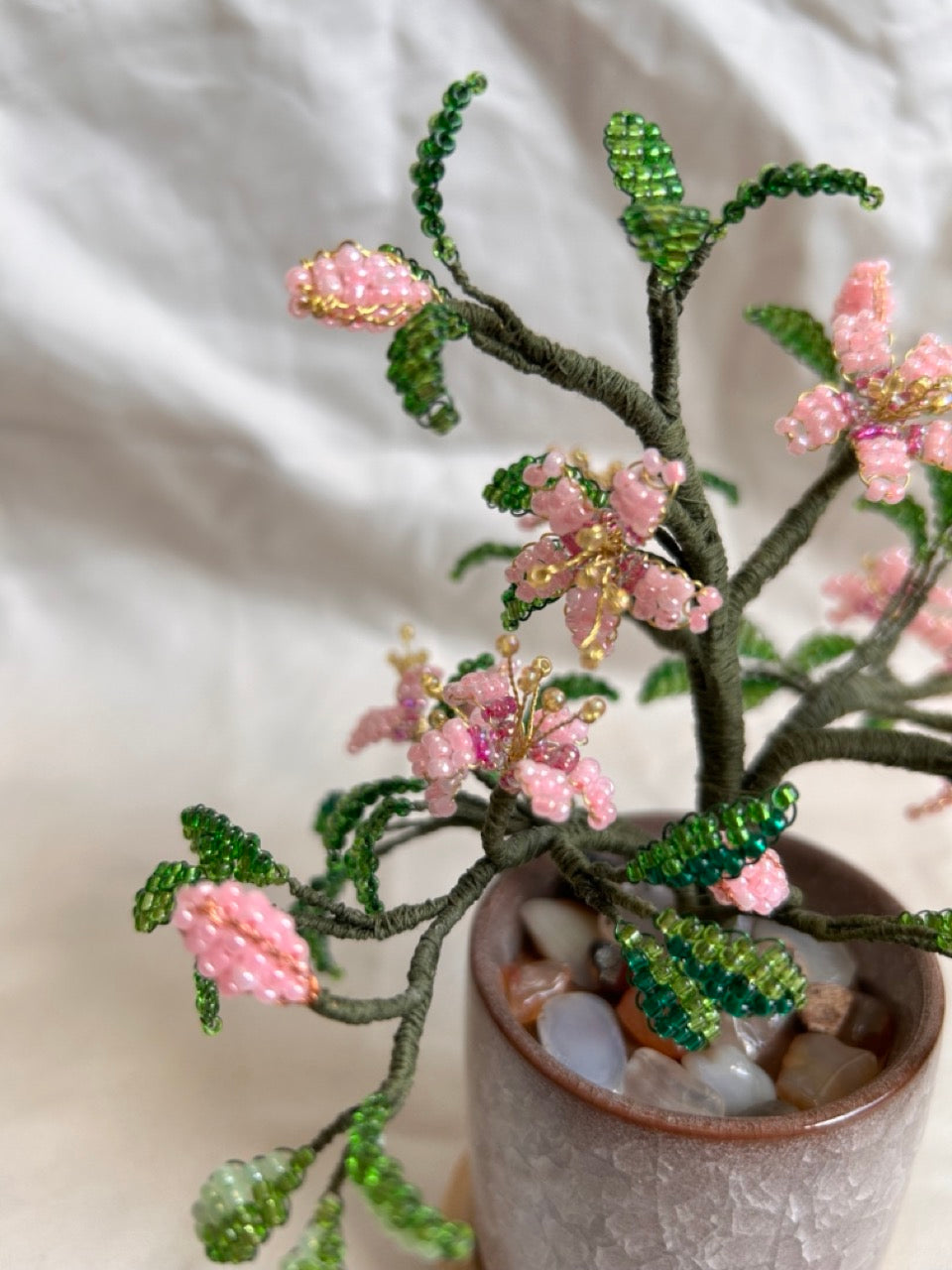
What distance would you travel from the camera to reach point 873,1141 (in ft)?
1.71

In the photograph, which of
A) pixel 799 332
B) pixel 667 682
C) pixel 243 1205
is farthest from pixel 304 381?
pixel 243 1205

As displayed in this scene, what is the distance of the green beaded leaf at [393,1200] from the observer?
0.38 metres

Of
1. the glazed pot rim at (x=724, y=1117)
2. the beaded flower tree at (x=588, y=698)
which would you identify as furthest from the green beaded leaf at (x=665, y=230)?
the glazed pot rim at (x=724, y=1117)

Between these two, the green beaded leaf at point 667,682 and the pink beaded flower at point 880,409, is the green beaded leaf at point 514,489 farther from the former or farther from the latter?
the green beaded leaf at point 667,682

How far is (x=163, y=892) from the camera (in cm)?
48

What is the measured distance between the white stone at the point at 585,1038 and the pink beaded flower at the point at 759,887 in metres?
0.13

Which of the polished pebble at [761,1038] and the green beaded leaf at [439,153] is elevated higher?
the green beaded leaf at [439,153]

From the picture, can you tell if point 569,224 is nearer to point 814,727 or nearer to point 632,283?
point 632,283

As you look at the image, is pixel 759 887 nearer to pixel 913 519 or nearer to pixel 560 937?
pixel 560 937

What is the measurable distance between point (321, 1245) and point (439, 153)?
16.0 inches

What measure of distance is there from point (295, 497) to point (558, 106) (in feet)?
1.49

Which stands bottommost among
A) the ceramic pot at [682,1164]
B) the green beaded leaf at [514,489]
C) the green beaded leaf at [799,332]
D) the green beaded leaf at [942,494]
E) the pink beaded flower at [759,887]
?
the ceramic pot at [682,1164]

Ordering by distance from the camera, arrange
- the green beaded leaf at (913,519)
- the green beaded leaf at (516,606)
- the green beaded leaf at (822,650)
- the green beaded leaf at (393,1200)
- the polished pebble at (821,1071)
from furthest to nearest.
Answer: the green beaded leaf at (822,650)
the green beaded leaf at (913,519)
the polished pebble at (821,1071)
the green beaded leaf at (516,606)
the green beaded leaf at (393,1200)

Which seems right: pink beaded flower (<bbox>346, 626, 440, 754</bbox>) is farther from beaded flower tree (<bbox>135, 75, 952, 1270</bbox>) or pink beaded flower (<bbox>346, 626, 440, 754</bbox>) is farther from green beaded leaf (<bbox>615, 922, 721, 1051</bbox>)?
green beaded leaf (<bbox>615, 922, 721, 1051</bbox>)
